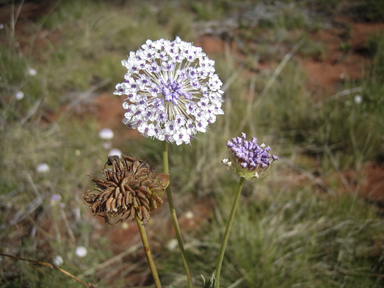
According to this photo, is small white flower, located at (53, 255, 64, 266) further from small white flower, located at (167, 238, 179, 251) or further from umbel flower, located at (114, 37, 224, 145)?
umbel flower, located at (114, 37, 224, 145)

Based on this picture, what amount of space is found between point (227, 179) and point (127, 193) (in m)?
2.68

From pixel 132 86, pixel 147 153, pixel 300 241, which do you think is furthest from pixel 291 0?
pixel 132 86

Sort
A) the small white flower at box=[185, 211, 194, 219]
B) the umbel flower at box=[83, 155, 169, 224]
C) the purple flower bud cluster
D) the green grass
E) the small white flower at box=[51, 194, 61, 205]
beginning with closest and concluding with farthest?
the umbel flower at box=[83, 155, 169, 224] → the purple flower bud cluster → the green grass → the small white flower at box=[51, 194, 61, 205] → the small white flower at box=[185, 211, 194, 219]

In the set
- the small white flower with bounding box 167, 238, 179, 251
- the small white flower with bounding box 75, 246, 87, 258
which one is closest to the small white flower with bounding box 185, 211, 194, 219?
the small white flower with bounding box 167, 238, 179, 251

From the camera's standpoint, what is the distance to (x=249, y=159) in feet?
5.18

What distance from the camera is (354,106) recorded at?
421cm

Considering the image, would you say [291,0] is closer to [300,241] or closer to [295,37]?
[295,37]

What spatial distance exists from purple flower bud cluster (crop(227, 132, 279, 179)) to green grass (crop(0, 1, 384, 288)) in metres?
1.59

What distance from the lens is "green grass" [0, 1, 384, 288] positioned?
2.90 m

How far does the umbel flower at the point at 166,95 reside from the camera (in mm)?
1604

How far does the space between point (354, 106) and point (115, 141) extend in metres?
3.98

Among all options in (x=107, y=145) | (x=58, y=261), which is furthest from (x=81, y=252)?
(x=107, y=145)

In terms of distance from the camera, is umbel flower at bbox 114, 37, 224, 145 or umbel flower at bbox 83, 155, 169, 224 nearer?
umbel flower at bbox 83, 155, 169, 224

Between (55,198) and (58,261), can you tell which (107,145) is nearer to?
(55,198)
